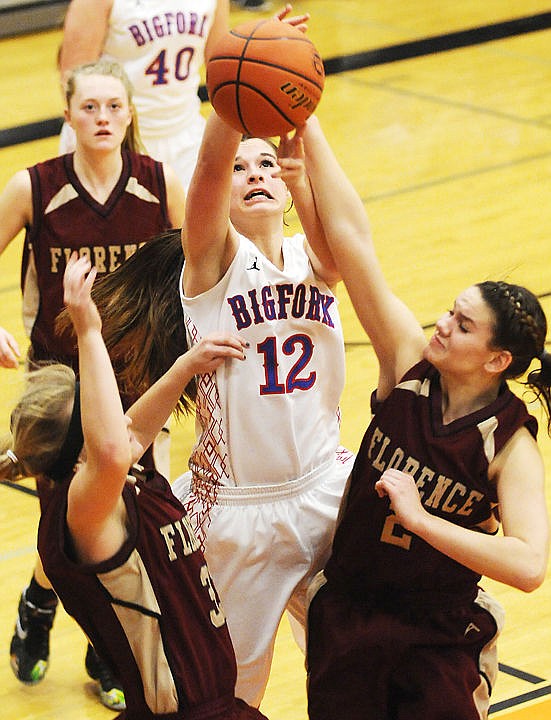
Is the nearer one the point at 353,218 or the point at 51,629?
the point at 353,218

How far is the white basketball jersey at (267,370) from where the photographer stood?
3697mm

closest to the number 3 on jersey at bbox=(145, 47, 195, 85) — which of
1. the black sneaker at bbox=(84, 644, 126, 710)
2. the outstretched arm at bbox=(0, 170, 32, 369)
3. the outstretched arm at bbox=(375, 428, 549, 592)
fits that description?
the outstretched arm at bbox=(0, 170, 32, 369)

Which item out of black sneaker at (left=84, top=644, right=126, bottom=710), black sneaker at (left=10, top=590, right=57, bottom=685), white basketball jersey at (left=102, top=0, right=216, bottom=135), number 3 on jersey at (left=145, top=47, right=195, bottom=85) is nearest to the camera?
black sneaker at (left=84, top=644, right=126, bottom=710)

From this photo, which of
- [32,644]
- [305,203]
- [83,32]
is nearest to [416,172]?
[83,32]

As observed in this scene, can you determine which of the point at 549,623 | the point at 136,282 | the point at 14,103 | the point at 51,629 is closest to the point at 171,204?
the point at 136,282

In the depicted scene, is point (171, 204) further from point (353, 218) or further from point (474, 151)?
point (474, 151)

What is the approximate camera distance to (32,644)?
4852mm

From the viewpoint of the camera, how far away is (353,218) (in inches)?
145

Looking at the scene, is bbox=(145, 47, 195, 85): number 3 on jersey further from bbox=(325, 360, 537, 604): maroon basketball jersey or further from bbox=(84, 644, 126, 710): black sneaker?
bbox=(325, 360, 537, 604): maroon basketball jersey

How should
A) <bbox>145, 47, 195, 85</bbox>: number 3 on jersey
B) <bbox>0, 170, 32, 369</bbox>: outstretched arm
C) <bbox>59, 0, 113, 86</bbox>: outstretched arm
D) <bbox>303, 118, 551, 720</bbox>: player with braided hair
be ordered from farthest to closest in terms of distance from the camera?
<bbox>145, 47, 195, 85</bbox>: number 3 on jersey
<bbox>59, 0, 113, 86</bbox>: outstretched arm
<bbox>0, 170, 32, 369</bbox>: outstretched arm
<bbox>303, 118, 551, 720</bbox>: player with braided hair

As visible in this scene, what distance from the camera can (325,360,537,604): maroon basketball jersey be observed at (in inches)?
133

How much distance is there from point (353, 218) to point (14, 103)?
29.1ft

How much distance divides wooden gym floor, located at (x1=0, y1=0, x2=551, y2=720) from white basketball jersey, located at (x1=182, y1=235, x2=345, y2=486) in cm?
56

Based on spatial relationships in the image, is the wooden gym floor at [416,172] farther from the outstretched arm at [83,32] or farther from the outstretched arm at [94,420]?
the outstretched arm at [83,32]
